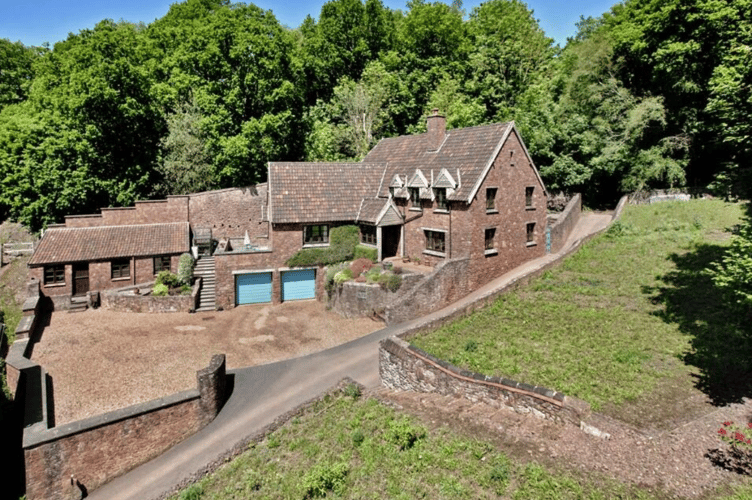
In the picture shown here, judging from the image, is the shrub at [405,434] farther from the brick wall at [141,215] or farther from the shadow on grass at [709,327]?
the brick wall at [141,215]

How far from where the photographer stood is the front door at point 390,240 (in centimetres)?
3027

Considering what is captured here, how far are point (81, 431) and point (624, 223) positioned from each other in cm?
3409

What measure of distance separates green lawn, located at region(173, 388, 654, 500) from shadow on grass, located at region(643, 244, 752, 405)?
694cm

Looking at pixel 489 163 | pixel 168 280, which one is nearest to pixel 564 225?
pixel 489 163

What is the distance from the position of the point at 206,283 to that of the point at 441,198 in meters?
16.9

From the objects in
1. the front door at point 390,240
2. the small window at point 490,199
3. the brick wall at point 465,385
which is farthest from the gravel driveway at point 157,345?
the small window at point 490,199

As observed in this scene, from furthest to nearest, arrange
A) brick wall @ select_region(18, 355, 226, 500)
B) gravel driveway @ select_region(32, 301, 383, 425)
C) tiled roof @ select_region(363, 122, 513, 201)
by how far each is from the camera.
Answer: tiled roof @ select_region(363, 122, 513, 201) < gravel driveway @ select_region(32, 301, 383, 425) < brick wall @ select_region(18, 355, 226, 500)

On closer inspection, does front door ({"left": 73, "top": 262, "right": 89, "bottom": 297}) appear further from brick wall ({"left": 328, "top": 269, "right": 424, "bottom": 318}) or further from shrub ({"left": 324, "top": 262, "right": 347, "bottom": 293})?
brick wall ({"left": 328, "top": 269, "right": 424, "bottom": 318})

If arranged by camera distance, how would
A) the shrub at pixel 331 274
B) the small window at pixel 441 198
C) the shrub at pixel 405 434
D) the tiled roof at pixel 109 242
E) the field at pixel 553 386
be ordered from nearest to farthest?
the field at pixel 553 386
the shrub at pixel 405 434
the small window at pixel 441 198
the shrub at pixel 331 274
the tiled roof at pixel 109 242

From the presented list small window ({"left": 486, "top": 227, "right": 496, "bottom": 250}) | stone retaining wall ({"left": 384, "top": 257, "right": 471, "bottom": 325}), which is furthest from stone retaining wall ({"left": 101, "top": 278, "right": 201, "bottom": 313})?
small window ({"left": 486, "top": 227, "right": 496, "bottom": 250})

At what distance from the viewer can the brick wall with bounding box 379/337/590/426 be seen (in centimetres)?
1171

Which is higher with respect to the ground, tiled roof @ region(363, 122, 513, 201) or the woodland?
the woodland

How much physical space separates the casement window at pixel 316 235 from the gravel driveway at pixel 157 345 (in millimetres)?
4039

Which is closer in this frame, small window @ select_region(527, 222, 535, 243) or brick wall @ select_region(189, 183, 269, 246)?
small window @ select_region(527, 222, 535, 243)
